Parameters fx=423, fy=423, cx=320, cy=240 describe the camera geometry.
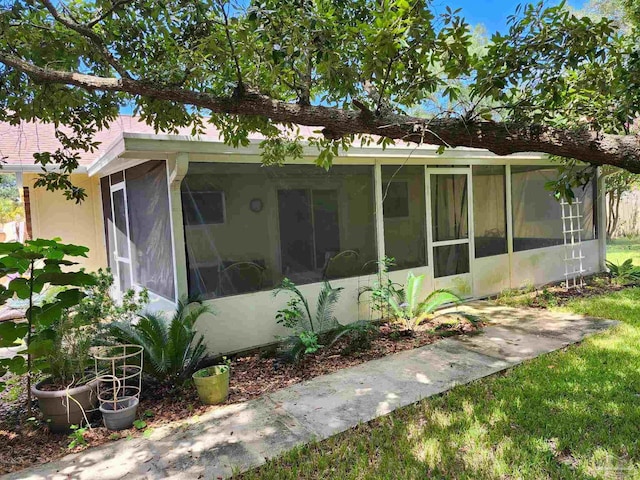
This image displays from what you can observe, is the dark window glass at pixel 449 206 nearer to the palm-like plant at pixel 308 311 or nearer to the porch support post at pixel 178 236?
the palm-like plant at pixel 308 311

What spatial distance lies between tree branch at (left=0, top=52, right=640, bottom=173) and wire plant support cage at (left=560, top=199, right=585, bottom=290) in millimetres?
6896

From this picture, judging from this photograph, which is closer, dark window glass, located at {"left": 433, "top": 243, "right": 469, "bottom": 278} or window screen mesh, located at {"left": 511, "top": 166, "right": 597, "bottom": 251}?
dark window glass, located at {"left": 433, "top": 243, "right": 469, "bottom": 278}

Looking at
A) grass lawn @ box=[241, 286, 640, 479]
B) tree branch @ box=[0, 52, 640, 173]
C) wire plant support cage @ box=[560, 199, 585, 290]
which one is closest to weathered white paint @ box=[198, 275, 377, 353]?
grass lawn @ box=[241, 286, 640, 479]

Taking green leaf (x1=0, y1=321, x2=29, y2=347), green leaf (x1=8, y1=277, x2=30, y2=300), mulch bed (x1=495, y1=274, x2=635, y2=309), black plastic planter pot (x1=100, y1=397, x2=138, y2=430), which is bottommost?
black plastic planter pot (x1=100, y1=397, x2=138, y2=430)

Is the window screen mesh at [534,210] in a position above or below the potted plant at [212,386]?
above

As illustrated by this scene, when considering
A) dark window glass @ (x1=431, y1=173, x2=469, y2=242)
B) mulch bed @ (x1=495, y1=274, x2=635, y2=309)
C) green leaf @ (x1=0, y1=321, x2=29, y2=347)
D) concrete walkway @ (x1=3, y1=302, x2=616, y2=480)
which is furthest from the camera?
mulch bed @ (x1=495, y1=274, x2=635, y2=309)

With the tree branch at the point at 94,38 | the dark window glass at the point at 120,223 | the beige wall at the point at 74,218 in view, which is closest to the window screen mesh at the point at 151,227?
the dark window glass at the point at 120,223

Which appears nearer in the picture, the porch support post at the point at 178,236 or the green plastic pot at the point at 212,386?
the green plastic pot at the point at 212,386

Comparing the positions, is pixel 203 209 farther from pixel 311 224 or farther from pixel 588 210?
pixel 588 210

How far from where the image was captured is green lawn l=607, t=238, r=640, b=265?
11.4 metres

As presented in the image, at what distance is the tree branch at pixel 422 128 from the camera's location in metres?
2.37

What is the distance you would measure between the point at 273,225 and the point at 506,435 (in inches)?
138

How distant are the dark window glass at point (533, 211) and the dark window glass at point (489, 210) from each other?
310 mm

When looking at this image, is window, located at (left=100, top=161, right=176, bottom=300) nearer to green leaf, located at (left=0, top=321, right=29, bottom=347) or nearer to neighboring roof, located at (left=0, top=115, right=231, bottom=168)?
neighboring roof, located at (left=0, top=115, right=231, bottom=168)
